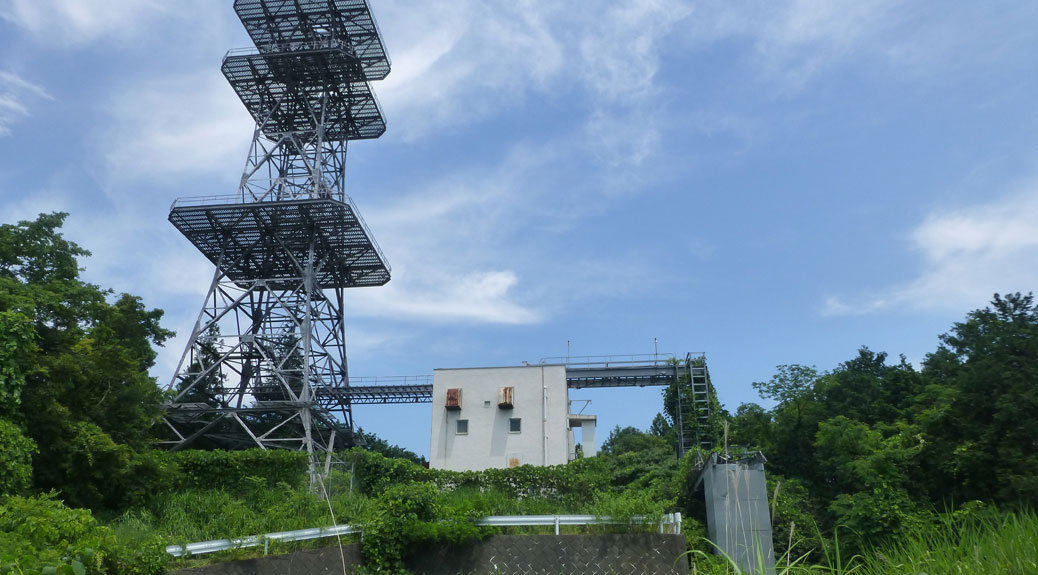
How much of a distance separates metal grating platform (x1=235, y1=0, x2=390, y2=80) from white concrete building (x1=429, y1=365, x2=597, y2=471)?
18.8m

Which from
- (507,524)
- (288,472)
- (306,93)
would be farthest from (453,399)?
(306,93)

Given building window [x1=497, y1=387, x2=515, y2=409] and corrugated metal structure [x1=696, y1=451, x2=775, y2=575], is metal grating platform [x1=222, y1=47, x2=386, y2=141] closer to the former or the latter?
building window [x1=497, y1=387, x2=515, y2=409]

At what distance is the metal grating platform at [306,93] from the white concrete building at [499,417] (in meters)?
18.3

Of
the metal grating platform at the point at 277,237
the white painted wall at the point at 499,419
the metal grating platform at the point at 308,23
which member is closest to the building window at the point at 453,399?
the white painted wall at the point at 499,419

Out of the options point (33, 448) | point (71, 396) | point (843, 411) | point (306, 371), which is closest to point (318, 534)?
point (33, 448)

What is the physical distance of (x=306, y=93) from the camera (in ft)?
134

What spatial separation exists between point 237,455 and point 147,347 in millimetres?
8785

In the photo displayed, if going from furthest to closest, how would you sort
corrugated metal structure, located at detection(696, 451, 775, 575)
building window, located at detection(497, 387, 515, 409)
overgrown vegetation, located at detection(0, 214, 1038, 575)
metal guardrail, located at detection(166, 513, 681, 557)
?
building window, located at detection(497, 387, 515, 409) → corrugated metal structure, located at detection(696, 451, 775, 575) → overgrown vegetation, located at detection(0, 214, 1038, 575) → metal guardrail, located at detection(166, 513, 681, 557)

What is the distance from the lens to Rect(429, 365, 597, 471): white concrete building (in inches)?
1161

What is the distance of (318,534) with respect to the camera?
13070 millimetres

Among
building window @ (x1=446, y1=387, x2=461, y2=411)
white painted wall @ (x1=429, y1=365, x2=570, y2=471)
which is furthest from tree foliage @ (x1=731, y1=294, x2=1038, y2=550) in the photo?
building window @ (x1=446, y1=387, x2=461, y2=411)

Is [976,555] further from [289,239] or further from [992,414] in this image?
[289,239]

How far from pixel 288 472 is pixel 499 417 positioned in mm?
10406

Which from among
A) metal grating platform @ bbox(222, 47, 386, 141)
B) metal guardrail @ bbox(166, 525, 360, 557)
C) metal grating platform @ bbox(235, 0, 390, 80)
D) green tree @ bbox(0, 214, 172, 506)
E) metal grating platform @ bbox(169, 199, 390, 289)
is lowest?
metal guardrail @ bbox(166, 525, 360, 557)
